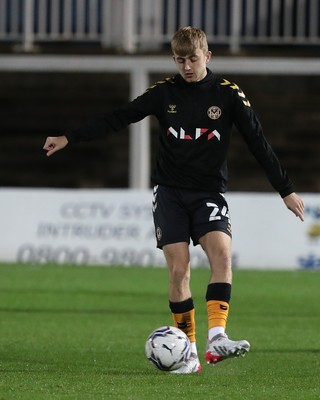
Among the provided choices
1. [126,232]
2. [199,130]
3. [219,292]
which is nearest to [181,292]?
[219,292]

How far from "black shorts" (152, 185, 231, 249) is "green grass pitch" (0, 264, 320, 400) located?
0.86 meters

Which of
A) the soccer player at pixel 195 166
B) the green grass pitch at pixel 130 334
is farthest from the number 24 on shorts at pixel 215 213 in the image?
the green grass pitch at pixel 130 334

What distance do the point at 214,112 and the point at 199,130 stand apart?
146 mm

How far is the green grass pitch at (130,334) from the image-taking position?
7.46 m

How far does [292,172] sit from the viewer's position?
23.1 metres

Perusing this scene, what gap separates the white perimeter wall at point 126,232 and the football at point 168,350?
1048 cm

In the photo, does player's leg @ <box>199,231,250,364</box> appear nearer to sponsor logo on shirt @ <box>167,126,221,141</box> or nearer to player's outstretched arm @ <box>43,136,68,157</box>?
sponsor logo on shirt @ <box>167,126,221,141</box>

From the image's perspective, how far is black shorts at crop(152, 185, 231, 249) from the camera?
8344mm

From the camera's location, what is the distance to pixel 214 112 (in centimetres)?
831

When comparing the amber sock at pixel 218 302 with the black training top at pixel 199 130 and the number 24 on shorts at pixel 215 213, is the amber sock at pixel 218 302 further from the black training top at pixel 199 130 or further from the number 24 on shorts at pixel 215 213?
the black training top at pixel 199 130

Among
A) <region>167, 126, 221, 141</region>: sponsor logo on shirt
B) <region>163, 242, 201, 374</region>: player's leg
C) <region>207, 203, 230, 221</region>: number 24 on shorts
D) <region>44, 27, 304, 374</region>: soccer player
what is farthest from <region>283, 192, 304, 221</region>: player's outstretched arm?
<region>163, 242, 201, 374</region>: player's leg

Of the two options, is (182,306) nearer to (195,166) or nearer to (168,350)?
(168,350)

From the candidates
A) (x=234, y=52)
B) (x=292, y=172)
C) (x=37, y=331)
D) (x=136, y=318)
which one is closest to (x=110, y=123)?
(x=37, y=331)

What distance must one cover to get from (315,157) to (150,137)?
9.44 ft
